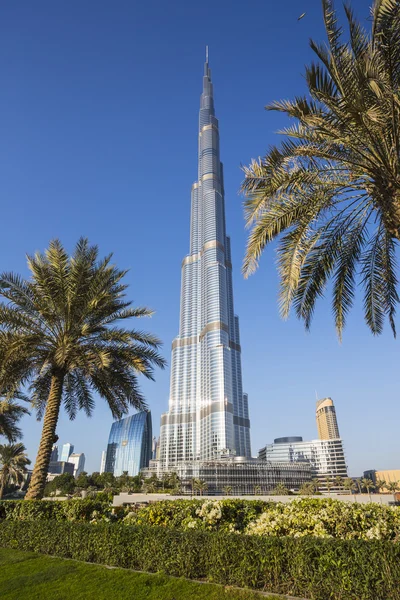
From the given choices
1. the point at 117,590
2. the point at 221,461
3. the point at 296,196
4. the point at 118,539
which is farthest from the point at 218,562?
the point at 221,461

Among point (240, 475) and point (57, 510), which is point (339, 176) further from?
point (240, 475)

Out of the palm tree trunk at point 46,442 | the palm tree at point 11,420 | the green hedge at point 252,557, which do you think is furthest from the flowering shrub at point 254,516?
the palm tree at point 11,420

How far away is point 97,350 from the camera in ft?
48.9

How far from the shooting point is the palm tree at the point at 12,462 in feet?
177

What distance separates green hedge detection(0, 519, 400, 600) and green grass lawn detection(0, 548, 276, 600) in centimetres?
37

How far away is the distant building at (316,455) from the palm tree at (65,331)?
492ft

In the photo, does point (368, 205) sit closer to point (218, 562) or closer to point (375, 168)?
point (375, 168)

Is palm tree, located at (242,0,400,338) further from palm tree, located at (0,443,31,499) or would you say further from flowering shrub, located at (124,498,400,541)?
palm tree, located at (0,443,31,499)

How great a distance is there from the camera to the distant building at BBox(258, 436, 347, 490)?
163 metres

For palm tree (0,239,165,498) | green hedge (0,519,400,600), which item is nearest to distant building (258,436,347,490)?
palm tree (0,239,165,498)

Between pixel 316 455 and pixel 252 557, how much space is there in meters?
191

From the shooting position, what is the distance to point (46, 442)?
14586 mm

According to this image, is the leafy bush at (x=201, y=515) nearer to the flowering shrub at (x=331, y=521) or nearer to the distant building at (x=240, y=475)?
the flowering shrub at (x=331, y=521)

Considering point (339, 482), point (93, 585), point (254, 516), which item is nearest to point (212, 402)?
point (339, 482)
